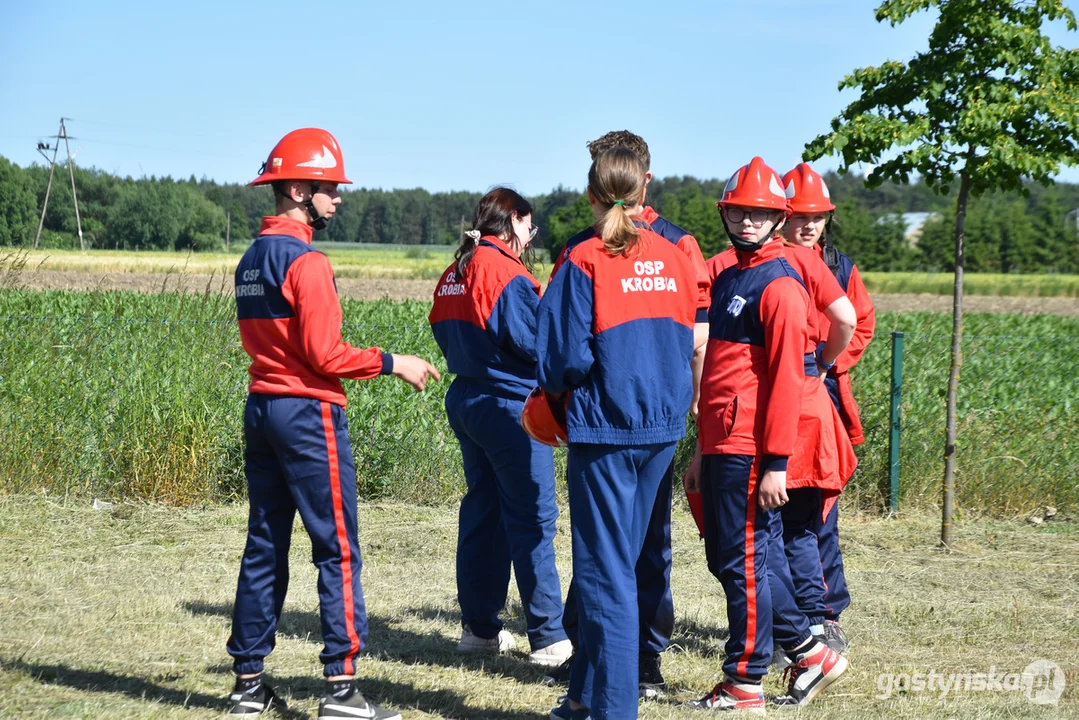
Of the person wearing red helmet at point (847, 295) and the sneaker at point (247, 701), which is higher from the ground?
the person wearing red helmet at point (847, 295)

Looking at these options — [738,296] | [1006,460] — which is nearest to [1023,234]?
[1006,460]

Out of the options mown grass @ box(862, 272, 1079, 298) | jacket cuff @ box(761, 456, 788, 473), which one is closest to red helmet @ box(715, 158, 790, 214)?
jacket cuff @ box(761, 456, 788, 473)

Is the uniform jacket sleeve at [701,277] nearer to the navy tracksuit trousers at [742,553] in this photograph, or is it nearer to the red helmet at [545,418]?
the navy tracksuit trousers at [742,553]

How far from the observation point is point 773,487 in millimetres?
3859

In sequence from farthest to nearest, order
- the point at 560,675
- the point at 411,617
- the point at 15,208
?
the point at 15,208
the point at 411,617
the point at 560,675

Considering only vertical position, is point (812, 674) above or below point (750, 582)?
below

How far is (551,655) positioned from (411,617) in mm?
1105

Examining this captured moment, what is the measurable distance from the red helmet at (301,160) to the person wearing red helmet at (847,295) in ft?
7.18

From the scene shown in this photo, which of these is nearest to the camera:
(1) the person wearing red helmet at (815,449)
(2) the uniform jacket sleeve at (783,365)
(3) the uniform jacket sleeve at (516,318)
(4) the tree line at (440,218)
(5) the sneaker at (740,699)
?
(2) the uniform jacket sleeve at (783,365)

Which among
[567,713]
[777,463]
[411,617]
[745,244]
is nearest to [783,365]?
[777,463]

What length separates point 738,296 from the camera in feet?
13.0

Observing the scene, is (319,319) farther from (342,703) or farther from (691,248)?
(691,248)

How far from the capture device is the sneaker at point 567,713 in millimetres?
3695

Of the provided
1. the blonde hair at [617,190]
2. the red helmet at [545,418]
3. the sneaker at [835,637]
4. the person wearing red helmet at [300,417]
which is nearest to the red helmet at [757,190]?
the blonde hair at [617,190]
